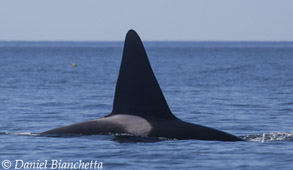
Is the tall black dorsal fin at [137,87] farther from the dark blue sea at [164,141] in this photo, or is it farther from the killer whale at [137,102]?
the dark blue sea at [164,141]

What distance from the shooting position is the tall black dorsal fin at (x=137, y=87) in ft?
53.5

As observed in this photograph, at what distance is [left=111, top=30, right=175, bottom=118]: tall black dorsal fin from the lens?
53.5ft

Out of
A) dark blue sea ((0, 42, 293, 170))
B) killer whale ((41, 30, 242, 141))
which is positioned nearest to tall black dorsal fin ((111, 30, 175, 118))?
killer whale ((41, 30, 242, 141))

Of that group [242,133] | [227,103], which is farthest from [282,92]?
[242,133]

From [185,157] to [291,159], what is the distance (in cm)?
220

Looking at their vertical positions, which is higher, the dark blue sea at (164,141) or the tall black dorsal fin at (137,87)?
the tall black dorsal fin at (137,87)

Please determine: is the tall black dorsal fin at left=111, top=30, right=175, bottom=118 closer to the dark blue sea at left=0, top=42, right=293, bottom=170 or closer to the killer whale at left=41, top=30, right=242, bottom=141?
the killer whale at left=41, top=30, right=242, bottom=141

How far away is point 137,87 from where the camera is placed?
1638cm

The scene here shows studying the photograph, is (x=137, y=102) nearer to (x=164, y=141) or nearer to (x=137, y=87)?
(x=137, y=87)

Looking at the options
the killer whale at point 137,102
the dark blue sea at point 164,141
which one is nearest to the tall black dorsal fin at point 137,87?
the killer whale at point 137,102

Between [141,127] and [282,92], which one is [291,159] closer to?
[141,127]

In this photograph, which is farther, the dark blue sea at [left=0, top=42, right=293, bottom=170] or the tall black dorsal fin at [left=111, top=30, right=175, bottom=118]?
the tall black dorsal fin at [left=111, top=30, right=175, bottom=118]

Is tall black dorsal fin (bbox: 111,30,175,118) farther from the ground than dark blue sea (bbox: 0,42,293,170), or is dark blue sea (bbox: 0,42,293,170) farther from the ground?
tall black dorsal fin (bbox: 111,30,175,118)

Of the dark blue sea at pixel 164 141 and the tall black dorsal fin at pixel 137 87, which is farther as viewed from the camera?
the tall black dorsal fin at pixel 137 87
